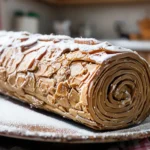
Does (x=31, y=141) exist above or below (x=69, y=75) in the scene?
below

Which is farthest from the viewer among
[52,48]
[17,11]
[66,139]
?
[17,11]

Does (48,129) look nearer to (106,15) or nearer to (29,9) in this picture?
(29,9)

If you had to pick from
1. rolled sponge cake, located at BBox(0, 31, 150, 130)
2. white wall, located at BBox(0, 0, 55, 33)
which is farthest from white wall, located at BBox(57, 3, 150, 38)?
rolled sponge cake, located at BBox(0, 31, 150, 130)

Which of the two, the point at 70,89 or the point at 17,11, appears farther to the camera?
the point at 17,11

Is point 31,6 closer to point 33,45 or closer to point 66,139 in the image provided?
point 33,45

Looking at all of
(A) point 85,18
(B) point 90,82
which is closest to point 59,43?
(B) point 90,82

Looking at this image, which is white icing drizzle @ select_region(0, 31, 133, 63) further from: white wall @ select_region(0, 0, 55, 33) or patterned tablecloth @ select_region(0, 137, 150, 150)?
white wall @ select_region(0, 0, 55, 33)

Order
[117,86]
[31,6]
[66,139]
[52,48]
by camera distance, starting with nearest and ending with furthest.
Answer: [66,139]
[117,86]
[52,48]
[31,6]

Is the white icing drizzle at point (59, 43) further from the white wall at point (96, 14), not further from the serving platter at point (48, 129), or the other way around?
the white wall at point (96, 14)

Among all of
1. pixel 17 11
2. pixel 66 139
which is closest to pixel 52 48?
pixel 66 139
